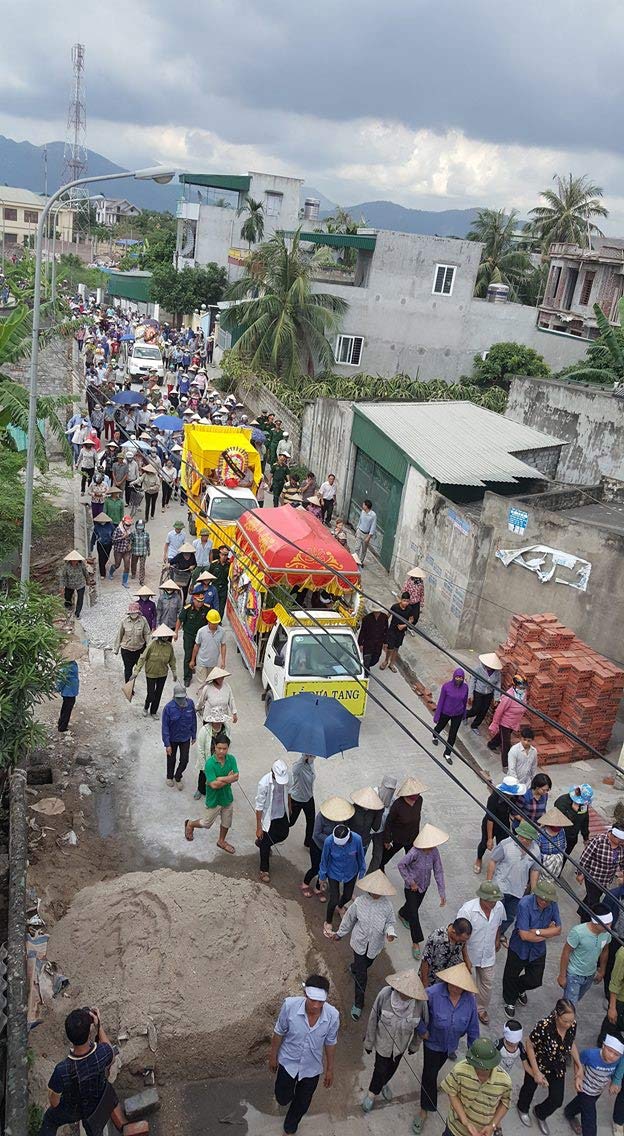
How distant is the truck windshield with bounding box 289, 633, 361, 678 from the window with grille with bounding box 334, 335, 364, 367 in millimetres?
23420

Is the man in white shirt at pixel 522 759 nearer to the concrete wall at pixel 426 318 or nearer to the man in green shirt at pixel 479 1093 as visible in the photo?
the man in green shirt at pixel 479 1093

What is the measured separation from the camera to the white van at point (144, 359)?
34781mm

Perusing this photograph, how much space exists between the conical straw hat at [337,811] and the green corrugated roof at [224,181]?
166ft

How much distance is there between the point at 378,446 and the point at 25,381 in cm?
2680

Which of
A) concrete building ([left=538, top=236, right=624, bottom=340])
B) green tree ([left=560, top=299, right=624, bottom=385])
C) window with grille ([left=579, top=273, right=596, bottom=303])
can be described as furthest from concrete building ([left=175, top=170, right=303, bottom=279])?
green tree ([left=560, top=299, right=624, bottom=385])

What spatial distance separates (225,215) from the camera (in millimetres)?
51750

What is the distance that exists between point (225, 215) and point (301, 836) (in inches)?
1920

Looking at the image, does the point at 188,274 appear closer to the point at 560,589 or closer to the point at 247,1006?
the point at 560,589

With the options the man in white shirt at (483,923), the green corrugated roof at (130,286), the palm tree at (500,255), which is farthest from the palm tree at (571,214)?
the man in white shirt at (483,923)

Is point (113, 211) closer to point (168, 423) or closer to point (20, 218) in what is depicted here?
point (20, 218)

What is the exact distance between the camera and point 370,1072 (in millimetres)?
6797

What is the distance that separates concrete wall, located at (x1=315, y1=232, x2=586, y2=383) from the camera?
32031 mm

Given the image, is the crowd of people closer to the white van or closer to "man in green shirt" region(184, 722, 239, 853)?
"man in green shirt" region(184, 722, 239, 853)

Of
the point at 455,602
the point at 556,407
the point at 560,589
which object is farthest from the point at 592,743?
the point at 556,407
